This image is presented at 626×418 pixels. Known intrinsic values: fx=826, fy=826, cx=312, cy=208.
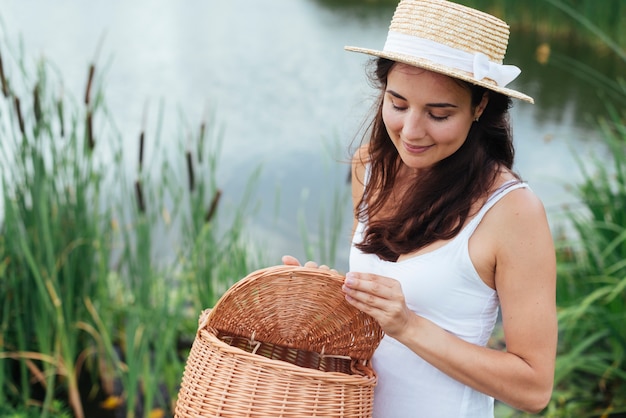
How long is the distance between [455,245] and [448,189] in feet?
0.40

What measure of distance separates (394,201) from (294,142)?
335 cm

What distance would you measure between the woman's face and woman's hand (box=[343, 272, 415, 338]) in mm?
270

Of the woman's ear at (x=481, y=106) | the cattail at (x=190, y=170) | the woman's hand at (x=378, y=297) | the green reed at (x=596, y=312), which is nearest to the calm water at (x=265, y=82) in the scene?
the green reed at (x=596, y=312)

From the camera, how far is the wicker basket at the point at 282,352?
1293mm

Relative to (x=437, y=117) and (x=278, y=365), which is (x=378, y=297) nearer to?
(x=278, y=365)

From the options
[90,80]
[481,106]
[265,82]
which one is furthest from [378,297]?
[265,82]

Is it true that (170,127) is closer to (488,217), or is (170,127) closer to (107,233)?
(107,233)

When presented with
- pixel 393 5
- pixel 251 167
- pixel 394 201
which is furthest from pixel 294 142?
pixel 394 201

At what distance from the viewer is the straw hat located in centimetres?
141

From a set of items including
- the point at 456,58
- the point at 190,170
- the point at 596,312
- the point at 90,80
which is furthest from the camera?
the point at 596,312

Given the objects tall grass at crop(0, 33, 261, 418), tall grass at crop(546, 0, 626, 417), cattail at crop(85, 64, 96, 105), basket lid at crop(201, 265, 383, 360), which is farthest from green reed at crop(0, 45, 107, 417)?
tall grass at crop(546, 0, 626, 417)

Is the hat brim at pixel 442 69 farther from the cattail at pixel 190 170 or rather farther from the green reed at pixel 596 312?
the green reed at pixel 596 312

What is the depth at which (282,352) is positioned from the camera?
5.11 ft

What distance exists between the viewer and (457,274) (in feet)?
4.74
